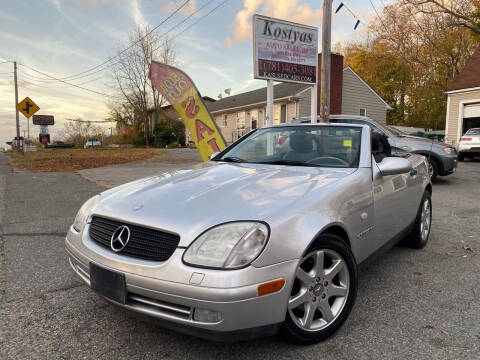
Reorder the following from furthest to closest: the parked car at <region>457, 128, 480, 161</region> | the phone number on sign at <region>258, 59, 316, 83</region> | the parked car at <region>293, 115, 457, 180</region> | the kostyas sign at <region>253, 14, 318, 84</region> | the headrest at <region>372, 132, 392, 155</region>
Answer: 1. the parked car at <region>457, 128, 480, 161</region>
2. the phone number on sign at <region>258, 59, 316, 83</region>
3. the kostyas sign at <region>253, 14, 318, 84</region>
4. the parked car at <region>293, 115, 457, 180</region>
5. the headrest at <region>372, 132, 392, 155</region>

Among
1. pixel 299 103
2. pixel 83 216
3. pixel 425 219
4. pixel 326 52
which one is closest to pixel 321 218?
pixel 83 216

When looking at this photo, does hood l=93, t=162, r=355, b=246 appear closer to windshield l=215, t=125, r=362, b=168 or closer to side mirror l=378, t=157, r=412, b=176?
windshield l=215, t=125, r=362, b=168

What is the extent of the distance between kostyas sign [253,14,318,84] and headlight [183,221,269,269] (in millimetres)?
7665

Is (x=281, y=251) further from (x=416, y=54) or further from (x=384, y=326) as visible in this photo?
(x=416, y=54)

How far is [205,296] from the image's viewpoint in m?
1.76

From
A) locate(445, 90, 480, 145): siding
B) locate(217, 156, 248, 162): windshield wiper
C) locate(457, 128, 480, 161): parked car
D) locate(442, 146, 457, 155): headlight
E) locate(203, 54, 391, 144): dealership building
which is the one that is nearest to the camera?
locate(217, 156, 248, 162): windshield wiper

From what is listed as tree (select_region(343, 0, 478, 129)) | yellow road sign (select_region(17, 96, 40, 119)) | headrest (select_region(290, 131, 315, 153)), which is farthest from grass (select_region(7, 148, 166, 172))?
tree (select_region(343, 0, 478, 129))

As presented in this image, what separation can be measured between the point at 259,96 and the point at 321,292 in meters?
26.7

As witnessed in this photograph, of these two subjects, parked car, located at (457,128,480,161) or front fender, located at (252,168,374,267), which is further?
parked car, located at (457,128,480,161)

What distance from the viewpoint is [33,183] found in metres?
9.08

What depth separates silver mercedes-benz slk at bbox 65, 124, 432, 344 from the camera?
1.82 metres

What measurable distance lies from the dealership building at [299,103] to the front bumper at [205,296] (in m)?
19.2

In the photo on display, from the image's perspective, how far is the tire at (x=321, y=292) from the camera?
2089mm

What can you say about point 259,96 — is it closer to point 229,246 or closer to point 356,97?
point 356,97
